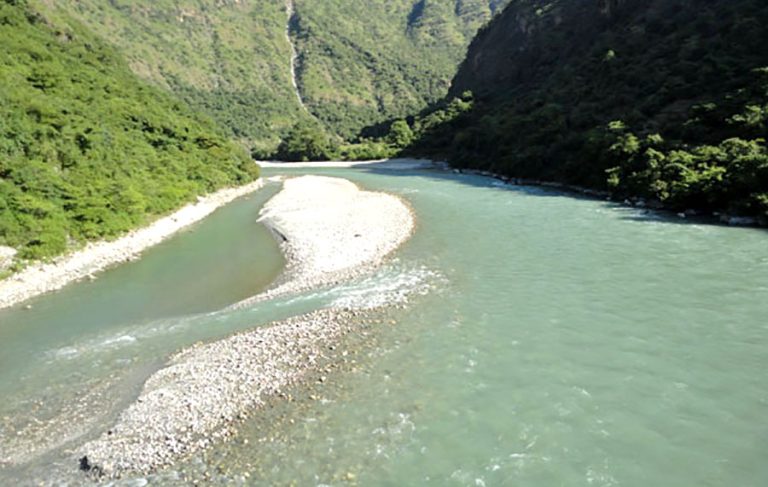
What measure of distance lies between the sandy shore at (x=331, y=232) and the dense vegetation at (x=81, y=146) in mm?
9934

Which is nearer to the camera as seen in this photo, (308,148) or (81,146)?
(81,146)

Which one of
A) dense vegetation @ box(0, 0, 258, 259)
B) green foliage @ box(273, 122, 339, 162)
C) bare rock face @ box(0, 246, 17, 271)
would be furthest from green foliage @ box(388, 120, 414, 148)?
bare rock face @ box(0, 246, 17, 271)

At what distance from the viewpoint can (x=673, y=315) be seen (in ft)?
58.5

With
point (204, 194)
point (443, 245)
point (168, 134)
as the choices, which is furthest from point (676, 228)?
point (168, 134)

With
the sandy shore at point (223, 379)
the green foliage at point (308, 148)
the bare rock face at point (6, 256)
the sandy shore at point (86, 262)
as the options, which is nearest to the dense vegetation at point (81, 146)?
the bare rock face at point (6, 256)

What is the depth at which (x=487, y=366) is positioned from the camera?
1496 centimetres

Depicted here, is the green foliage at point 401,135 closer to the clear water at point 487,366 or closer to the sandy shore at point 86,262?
the sandy shore at point 86,262

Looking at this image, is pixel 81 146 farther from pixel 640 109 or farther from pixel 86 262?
pixel 640 109

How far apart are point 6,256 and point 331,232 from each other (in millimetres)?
17784

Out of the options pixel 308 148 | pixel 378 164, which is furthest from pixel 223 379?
pixel 308 148

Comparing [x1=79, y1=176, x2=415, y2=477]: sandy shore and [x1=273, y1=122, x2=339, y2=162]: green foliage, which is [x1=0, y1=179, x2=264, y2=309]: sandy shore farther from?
[x1=273, y1=122, x2=339, y2=162]: green foliage

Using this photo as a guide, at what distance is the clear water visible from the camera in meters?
11.0

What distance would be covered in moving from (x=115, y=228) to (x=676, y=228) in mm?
35722

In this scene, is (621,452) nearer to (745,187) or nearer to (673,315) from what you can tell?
(673,315)
